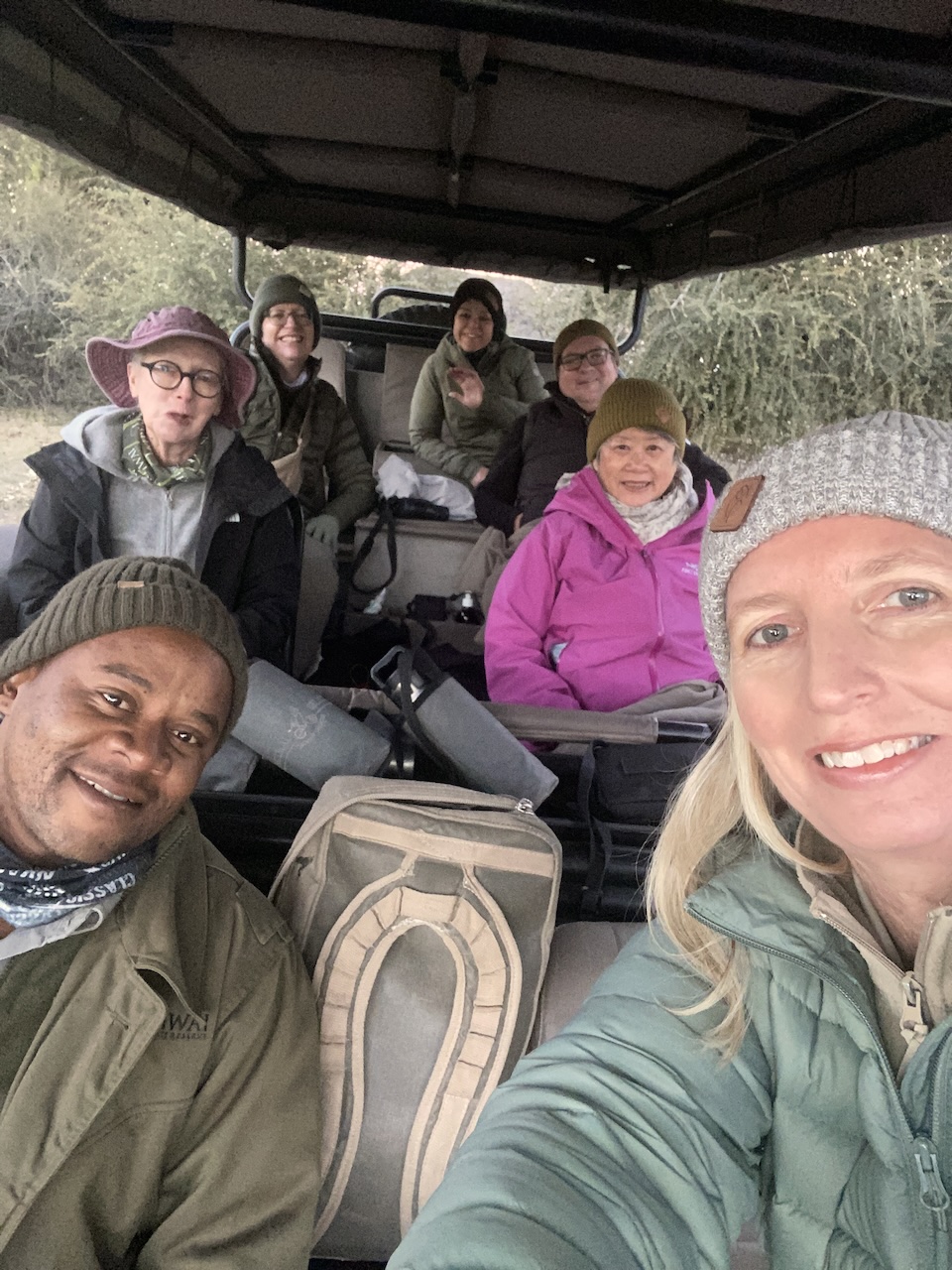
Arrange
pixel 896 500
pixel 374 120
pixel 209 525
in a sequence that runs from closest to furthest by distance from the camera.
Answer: pixel 896 500 < pixel 209 525 < pixel 374 120

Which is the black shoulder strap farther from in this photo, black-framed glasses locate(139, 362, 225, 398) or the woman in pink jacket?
black-framed glasses locate(139, 362, 225, 398)

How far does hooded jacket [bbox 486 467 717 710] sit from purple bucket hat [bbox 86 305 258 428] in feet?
3.28

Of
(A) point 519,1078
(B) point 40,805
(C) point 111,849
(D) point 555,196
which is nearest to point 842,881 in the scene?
(A) point 519,1078

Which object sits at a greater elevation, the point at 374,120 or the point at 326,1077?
the point at 374,120

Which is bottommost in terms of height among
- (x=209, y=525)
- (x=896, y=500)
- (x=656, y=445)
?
(x=209, y=525)

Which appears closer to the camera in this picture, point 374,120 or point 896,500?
point 896,500

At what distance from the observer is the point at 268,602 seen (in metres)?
2.70

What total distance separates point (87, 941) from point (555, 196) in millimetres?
3759

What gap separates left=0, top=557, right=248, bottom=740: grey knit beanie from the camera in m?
1.56

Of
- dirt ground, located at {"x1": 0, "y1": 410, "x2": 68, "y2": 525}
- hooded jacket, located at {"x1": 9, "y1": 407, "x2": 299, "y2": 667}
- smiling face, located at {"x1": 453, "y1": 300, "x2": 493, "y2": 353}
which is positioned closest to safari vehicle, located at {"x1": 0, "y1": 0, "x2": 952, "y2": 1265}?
smiling face, located at {"x1": 453, "y1": 300, "x2": 493, "y2": 353}

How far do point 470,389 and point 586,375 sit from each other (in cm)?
78

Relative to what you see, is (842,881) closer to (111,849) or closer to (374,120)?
(111,849)

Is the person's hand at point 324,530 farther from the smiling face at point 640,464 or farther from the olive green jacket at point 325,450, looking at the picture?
the smiling face at point 640,464

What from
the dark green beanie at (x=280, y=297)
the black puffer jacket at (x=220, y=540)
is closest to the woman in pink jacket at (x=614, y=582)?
the black puffer jacket at (x=220, y=540)
